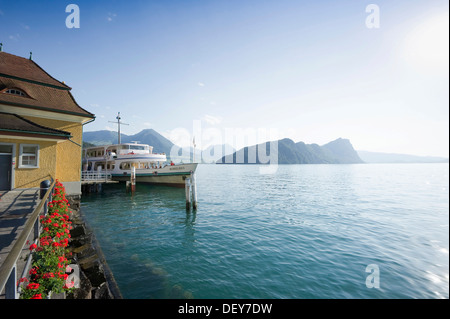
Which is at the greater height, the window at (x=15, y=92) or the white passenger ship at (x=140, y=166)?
the window at (x=15, y=92)

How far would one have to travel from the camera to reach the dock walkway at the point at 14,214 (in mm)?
5319

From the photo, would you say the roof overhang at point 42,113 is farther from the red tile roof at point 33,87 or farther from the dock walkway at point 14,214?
the dock walkway at point 14,214

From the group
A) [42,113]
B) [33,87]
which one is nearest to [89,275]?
[42,113]

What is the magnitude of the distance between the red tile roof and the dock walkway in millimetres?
5799

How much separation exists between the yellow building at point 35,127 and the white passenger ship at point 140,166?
1476cm

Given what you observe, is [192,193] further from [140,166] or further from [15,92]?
[140,166]

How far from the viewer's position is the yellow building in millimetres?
11516

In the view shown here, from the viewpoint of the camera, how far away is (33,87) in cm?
1432

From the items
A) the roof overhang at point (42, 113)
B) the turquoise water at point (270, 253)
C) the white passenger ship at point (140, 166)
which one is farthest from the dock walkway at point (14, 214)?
the white passenger ship at point (140, 166)

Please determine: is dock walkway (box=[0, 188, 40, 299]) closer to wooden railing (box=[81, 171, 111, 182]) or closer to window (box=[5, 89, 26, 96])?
window (box=[5, 89, 26, 96])

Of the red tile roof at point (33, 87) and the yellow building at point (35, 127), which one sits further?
the red tile roof at point (33, 87)

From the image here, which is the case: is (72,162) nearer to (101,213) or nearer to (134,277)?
(101,213)

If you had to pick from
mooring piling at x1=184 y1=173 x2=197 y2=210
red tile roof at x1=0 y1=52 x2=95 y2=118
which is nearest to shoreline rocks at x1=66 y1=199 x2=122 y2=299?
mooring piling at x1=184 y1=173 x2=197 y2=210
